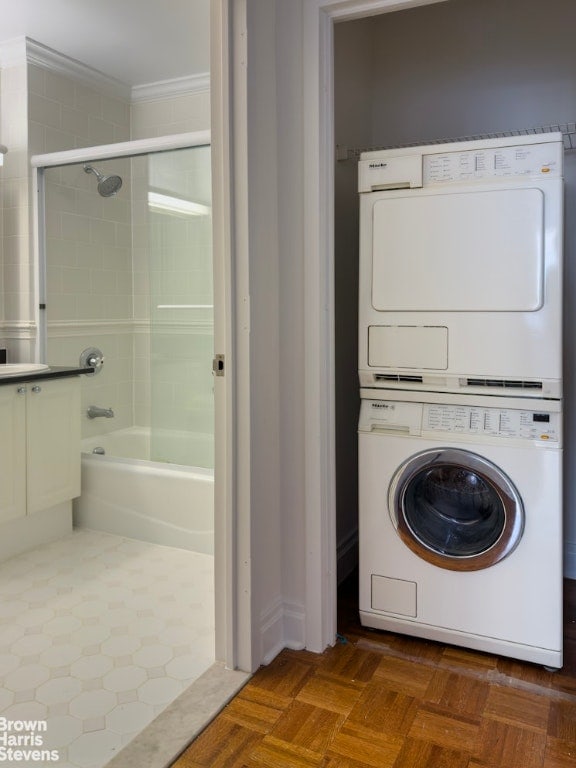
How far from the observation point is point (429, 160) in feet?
6.75

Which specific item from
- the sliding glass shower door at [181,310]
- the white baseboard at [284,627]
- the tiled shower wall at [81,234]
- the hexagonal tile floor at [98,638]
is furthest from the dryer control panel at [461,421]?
the tiled shower wall at [81,234]

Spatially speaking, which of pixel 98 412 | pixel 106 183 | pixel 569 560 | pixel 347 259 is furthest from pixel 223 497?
pixel 106 183

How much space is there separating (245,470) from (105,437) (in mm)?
1958

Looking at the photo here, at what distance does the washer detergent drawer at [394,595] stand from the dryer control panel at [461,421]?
1.70 ft

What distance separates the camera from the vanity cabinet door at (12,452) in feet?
8.86

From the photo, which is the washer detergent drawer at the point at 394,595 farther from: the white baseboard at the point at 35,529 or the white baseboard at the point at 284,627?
the white baseboard at the point at 35,529

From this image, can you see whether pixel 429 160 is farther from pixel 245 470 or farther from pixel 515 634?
pixel 515 634

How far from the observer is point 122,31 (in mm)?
3260

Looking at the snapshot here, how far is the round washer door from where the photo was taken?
1980 mm

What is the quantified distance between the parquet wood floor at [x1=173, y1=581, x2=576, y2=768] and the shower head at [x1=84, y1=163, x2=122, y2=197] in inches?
108

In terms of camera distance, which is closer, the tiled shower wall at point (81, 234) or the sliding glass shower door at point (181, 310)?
the sliding glass shower door at point (181, 310)

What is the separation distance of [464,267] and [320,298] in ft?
1.55

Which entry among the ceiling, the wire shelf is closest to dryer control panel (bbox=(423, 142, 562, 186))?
the wire shelf

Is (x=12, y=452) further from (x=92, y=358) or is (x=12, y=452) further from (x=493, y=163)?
(x=493, y=163)
